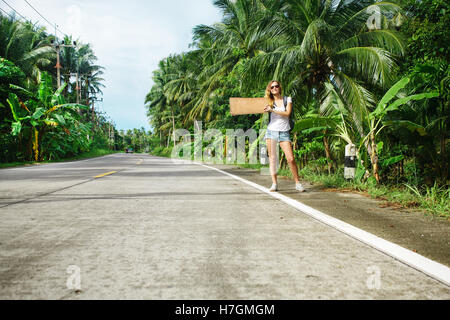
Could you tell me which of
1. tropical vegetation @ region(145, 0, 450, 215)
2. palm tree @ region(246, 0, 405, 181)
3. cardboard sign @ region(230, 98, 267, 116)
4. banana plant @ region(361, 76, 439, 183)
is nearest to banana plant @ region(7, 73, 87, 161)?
tropical vegetation @ region(145, 0, 450, 215)

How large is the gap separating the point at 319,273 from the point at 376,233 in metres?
1.30

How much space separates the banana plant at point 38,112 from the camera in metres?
17.8

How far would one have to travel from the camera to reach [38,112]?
59.3 ft

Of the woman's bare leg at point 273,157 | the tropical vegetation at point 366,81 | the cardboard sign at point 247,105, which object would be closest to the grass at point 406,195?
the tropical vegetation at point 366,81

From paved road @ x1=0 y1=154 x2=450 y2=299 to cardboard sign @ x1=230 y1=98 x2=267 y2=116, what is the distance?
7.74 ft

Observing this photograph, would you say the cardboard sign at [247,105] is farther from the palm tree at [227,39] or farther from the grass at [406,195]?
the palm tree at [227,39]

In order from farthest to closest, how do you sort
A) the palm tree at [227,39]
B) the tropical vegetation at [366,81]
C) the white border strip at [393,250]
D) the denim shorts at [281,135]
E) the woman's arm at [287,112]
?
the palm tree at [227,39]
the denim shorts at [281,135]
the woman's arm at [287,112]
the tropical vegetation at [366,81]
the white border strip at [393,250]

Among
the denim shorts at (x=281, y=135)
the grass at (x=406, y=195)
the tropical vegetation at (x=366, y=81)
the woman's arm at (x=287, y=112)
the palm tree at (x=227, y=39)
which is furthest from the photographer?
the palm tree at (x=227, y=39)

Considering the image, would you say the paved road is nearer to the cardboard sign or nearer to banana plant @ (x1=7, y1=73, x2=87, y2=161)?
the cardboard sign

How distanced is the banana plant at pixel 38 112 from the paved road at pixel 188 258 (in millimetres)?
15968

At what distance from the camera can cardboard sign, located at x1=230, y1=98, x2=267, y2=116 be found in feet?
19.7

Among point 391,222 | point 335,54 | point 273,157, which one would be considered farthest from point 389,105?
point 335,54
